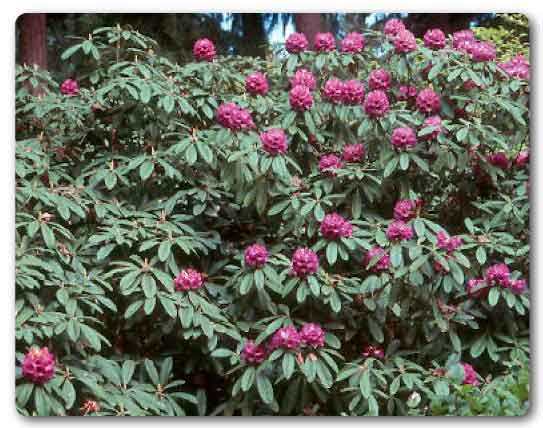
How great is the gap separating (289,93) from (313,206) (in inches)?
15.9

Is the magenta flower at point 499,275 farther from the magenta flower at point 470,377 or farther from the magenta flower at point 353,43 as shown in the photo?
the magenta flower at point 353,43

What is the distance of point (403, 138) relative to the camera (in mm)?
2467

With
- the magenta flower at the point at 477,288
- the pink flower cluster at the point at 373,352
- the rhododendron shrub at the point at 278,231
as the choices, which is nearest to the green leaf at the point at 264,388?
the rhododendron shrub at the point at 278,231

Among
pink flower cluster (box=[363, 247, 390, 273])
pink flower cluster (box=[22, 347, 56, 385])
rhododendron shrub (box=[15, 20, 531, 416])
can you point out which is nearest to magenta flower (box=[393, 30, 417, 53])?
rhododendron shrub (box=[15, 20, 531, 416])

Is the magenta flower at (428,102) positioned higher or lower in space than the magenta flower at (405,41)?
lower

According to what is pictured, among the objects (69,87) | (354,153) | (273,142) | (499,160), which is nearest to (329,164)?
(354,153)

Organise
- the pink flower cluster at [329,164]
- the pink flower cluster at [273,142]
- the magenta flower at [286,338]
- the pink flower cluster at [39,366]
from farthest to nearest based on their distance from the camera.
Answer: the pink flower cluster at [329,164], the pink flower cluster at [273,142], the magenta flower at [286,338], the pink flower cluster at [39,366]

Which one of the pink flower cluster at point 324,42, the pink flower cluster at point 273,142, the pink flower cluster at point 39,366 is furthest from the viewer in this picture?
the pink flower cluster at point 324,42

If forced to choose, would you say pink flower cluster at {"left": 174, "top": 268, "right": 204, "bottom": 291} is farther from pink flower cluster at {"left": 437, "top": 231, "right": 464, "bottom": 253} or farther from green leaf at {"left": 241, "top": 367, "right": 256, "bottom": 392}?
pink flower cluster at {"left": 437, "top": 231, "right": 464, "bottom": 253}

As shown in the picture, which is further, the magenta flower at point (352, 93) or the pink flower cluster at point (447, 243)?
the magenta flower at point (352, 93)

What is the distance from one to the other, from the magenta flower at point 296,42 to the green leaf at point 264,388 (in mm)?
1040

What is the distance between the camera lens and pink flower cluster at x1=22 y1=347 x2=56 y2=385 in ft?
7.22

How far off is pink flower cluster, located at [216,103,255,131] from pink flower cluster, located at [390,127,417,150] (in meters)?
0.44

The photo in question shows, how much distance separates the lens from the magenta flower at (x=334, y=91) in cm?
255
